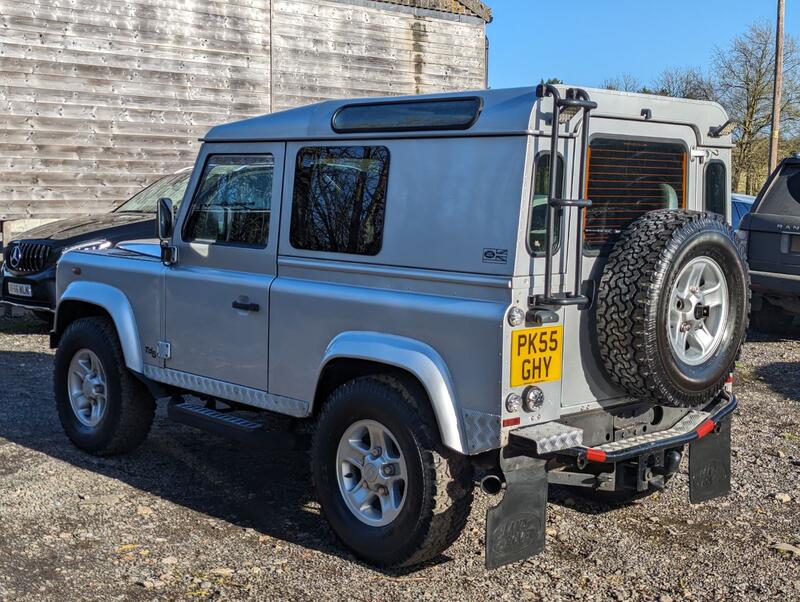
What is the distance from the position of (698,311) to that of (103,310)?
384cm

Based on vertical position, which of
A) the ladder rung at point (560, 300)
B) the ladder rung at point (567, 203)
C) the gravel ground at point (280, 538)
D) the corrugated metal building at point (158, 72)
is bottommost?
the gravel ground at point (280, 538)

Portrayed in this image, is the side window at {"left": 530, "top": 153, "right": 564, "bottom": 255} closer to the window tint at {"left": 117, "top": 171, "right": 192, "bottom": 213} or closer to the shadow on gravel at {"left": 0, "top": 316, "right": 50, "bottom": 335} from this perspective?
the window tint at {"left": 117, "top": 171, "right": 192, "bottom": 213}

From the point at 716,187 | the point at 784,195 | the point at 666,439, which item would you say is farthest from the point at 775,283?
the point at 666,439

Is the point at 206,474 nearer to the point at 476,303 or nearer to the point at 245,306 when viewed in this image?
the point at 245,306

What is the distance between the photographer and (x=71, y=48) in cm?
1488

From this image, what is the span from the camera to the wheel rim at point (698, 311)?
4434 mm

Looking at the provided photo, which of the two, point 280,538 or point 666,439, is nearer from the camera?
point 666,439

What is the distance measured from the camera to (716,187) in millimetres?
5258

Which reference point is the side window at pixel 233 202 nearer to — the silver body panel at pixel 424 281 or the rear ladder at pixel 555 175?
the silver body panel at pixel 424 281

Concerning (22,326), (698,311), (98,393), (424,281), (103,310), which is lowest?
(22,326)

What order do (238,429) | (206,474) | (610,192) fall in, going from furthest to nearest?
1. (206,474)
2. (238,429)
3. (610,192)

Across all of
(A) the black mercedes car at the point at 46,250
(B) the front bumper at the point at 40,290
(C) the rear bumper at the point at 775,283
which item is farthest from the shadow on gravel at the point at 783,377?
(B) the front bumper at the point at 40,290

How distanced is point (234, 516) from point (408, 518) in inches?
53.8

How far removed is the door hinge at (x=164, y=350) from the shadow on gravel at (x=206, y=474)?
0.77m
